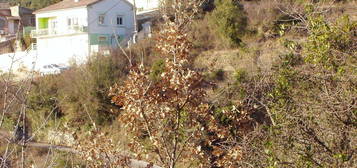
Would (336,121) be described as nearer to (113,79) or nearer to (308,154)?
(308,154)

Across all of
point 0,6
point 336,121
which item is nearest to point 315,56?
point 336,121

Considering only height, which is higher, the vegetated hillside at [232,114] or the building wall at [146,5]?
the building wall at [146,5]

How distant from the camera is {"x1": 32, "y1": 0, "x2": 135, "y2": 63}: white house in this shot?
28.6 m

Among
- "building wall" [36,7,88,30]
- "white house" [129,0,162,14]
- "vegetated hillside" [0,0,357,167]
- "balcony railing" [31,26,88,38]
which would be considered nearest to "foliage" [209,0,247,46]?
"balcony railing" [31,26,88,38]

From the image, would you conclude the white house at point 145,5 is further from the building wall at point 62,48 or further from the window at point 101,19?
the building wall at point 62,48

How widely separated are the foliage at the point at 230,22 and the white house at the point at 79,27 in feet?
28.7

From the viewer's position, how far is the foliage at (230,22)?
20203 mm

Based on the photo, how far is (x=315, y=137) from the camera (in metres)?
4.91

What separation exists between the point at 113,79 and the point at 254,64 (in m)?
5.93

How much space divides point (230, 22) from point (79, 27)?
12.1m

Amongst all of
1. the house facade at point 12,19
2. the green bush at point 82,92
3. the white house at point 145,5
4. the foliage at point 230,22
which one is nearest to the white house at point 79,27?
the white house at point 145,5

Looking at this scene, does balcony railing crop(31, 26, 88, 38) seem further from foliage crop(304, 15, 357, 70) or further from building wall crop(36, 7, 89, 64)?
foliage crop(304, 15, 357, 70)

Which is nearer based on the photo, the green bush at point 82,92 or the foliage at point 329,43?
the foliage at point 329,43

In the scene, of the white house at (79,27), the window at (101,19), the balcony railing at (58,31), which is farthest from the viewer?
the window at (101,19)
